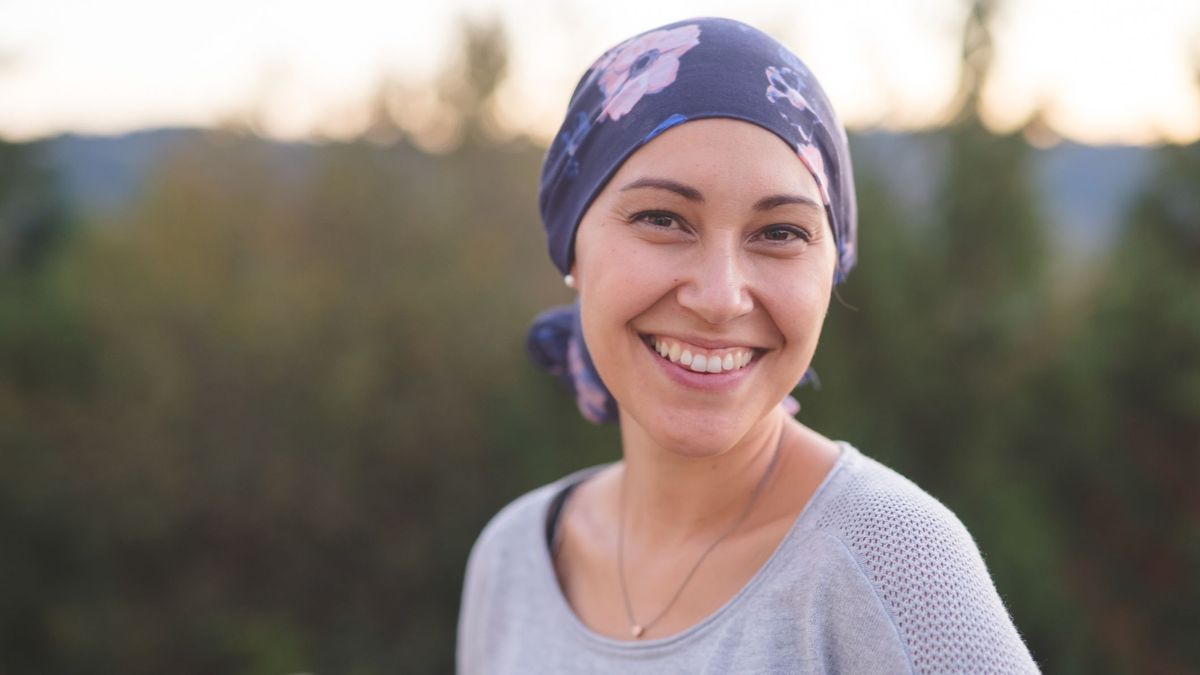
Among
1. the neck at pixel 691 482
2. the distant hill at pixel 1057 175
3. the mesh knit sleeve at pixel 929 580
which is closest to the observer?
the mesh knit sleeve at pixel 929 580

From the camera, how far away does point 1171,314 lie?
5188 mm

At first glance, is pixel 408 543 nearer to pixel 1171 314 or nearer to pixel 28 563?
pixel 28 563

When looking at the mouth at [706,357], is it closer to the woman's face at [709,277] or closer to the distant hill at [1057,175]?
the woman's face at [709,277]

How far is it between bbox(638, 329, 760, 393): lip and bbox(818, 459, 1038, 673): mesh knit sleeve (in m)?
0.23

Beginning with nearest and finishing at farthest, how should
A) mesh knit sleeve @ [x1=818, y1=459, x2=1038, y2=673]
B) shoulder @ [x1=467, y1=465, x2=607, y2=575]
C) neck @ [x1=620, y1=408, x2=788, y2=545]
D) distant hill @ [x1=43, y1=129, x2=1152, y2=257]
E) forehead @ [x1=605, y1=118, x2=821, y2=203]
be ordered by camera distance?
mesh knit sleeve @ [x1=818, y1=459, x2=1038, y2=673]
forehead @ [x1=605, y1=118, x2=821, y2=203]
neck @ [x1=620, y1=408, x2=788, y2=545]
shoulder @ [x1=467, y1=465, x2=607, y2=575]
distant hill @ [x1=43, y1=129, x2=1152, y2=257]

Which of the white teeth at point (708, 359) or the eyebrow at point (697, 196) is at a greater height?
the eyebrow at point (697, 196)

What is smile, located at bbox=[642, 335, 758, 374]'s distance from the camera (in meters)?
1.40

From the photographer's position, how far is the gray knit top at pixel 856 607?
1.21 metres

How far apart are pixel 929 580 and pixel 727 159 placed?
0.61 m

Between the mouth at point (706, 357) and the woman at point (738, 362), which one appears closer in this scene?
the woman at point (738, 362)

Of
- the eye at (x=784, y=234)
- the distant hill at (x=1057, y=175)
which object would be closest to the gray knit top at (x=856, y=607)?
the eye at (x=784, y=234)

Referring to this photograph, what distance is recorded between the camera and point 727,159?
4.43 ft

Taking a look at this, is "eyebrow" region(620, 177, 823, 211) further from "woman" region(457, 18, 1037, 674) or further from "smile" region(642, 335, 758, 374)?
A: "smile" region(642, 335, 758, 374)

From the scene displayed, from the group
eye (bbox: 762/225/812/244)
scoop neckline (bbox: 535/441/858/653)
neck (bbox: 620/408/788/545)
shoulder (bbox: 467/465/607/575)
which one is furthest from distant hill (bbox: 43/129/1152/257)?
eye (bbox: 762/225/812/244)
